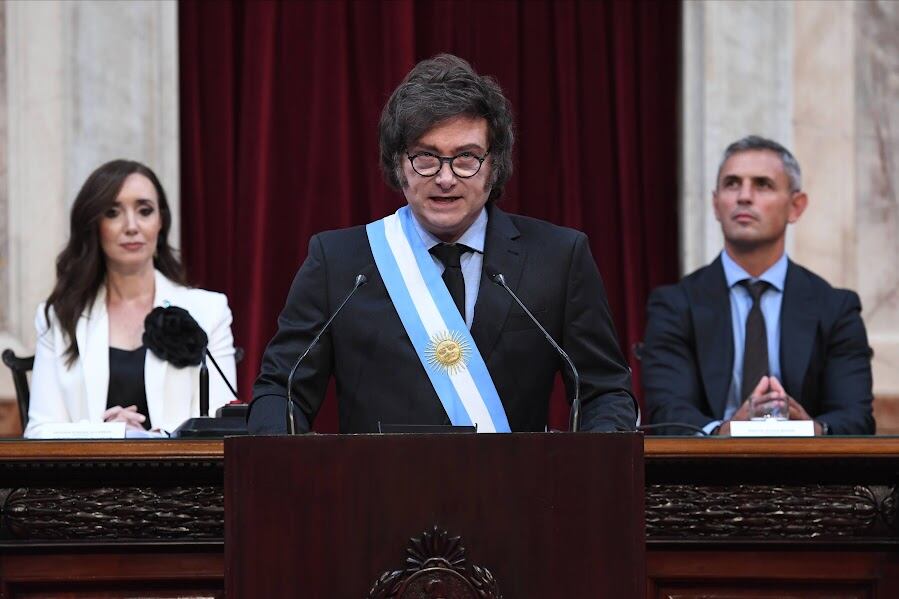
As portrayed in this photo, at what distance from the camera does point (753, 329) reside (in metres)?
4.78

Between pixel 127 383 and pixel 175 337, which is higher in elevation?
pixel 175 337

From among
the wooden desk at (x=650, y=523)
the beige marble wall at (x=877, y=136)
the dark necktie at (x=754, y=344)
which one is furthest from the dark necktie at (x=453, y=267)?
the beige marble wall at (x=877, y=136)

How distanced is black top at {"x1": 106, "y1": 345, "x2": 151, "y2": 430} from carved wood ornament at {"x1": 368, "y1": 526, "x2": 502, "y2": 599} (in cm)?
245

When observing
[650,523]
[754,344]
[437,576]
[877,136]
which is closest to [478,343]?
[650,523]

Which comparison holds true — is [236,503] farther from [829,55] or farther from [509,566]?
[829,55]

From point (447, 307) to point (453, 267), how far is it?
124mm

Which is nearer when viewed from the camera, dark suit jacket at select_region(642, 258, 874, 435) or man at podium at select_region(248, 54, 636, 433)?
man at podium at select_region(248, 54, 636, 433)

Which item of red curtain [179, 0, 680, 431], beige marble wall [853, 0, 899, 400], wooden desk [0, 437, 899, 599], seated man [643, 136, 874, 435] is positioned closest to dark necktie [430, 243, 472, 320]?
wooden desk [0, 437, 899, 599]

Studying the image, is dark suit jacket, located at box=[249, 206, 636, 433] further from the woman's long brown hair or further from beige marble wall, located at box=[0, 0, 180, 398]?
beige marble wall, located at box=[0, 0, 180, 398]

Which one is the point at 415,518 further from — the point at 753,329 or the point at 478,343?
the point at 753,329

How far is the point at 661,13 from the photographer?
629 cm

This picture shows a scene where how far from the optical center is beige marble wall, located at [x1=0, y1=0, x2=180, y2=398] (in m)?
5.77

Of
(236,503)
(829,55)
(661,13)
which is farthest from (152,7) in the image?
(236,503)

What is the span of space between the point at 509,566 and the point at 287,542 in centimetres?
34
